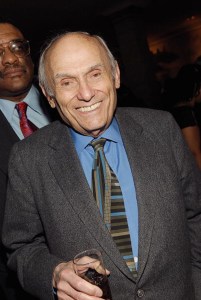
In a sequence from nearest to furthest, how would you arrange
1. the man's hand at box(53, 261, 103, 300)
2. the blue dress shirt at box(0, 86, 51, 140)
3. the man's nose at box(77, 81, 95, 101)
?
1. the man's hand at box(53, 261, 103, 300)
2. the man's nose at box(77, 81, 95, 101)
3. the blue dress shirt at box(0, 86, 51, 140)

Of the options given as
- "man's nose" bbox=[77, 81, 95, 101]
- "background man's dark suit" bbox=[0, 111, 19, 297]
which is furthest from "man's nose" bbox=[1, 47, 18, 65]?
"man's nose" bbox=[77, 81, 95, 101]

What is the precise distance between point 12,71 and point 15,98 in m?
0.19

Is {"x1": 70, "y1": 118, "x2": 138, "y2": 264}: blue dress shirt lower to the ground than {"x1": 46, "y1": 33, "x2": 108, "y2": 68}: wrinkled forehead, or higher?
lower

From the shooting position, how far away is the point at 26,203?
168 centimetres

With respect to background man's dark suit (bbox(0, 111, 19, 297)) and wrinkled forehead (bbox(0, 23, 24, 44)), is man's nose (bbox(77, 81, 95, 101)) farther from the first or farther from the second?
wrinkled forehead (bbox(0, 23, 24, 44))

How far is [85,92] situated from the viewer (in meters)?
1.65

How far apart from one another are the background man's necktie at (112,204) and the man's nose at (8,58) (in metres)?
1.23

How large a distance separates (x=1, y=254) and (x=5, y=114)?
37.1 inches

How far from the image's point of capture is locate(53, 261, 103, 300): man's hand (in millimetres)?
1216

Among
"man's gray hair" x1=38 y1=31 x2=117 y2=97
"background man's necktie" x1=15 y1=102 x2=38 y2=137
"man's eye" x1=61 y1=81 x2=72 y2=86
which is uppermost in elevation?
"man's gray hair" x1=38 y1=31 x2=117 y2=97

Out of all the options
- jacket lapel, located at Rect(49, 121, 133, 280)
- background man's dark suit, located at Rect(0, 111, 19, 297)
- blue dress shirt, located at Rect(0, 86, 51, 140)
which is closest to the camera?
jacket lapel, located at Rect(49, 121, 133, 280)

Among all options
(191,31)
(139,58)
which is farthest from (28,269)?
(191,31)

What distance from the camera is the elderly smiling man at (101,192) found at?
1537 millimetres

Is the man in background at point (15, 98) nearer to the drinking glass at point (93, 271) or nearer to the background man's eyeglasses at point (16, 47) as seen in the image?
the background man's eyeglasses at point (16, 47)
